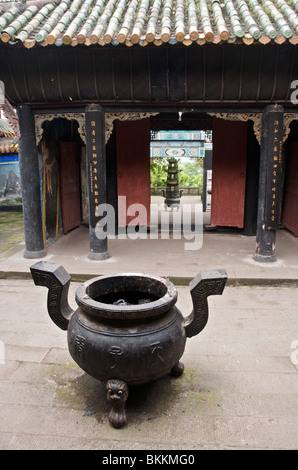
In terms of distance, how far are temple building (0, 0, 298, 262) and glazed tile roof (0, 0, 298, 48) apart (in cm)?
2

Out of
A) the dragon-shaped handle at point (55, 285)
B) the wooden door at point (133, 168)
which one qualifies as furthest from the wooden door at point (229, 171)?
the dragon-shaped handle at point (55, 285)

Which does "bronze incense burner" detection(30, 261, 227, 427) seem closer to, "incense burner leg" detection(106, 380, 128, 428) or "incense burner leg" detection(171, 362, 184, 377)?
"incense burner leg" detection(106, 380, 128, 428)

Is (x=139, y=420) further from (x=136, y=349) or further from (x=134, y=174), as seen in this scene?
(x=134, y=174)

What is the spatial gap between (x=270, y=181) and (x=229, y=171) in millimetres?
2264

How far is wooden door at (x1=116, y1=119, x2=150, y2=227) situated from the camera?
28.4ft

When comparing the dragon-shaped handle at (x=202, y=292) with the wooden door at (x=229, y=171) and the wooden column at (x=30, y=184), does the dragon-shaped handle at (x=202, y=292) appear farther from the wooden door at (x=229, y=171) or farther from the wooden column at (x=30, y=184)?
the wooden door at (x=229, y=171)

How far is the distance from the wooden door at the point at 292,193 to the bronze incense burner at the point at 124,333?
19.3ft

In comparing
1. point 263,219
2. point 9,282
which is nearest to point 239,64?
point 263,219

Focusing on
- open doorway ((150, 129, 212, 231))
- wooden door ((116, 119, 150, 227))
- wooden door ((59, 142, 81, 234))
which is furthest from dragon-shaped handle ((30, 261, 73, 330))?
open doorway ((150, 129, 212, 231))

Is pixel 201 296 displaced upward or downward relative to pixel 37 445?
upward

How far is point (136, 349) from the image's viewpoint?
2836mm

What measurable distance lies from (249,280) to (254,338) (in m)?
1.73

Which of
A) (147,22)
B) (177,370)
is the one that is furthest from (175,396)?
(147,22)

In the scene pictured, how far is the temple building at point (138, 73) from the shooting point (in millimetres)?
5434
